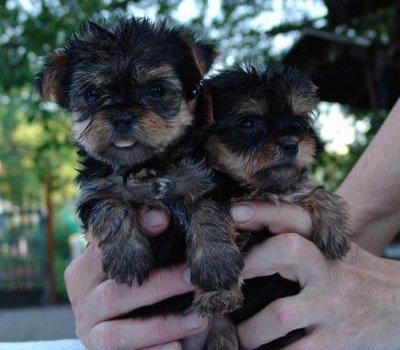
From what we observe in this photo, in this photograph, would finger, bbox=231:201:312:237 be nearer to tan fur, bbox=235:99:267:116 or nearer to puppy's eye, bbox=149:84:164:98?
tan fur, bbox=235:99:267:116

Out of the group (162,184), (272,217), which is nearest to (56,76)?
(162,184)

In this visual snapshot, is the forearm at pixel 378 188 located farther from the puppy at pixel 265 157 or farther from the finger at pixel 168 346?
the finger at pixel 168 346

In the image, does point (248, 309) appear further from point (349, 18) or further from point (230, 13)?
point (230, 13)

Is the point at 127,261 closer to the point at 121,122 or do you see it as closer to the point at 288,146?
the point at 121,122

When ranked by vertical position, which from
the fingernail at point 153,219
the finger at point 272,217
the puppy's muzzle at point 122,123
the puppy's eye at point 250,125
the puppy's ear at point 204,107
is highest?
the puppy's ear at point 204,107

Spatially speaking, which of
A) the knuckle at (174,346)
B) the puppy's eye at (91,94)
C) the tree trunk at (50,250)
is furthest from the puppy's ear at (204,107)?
the tree trunk at (50,250)

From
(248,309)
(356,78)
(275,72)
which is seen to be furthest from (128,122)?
(356,78)

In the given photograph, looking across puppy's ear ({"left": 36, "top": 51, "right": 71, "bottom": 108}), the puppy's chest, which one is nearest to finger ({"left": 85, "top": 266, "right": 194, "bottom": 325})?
the puppy's chest

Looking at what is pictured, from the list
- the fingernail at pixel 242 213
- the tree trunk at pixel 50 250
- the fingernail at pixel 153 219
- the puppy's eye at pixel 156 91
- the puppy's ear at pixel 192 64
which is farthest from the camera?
the tree trunk at pixel 50 250
